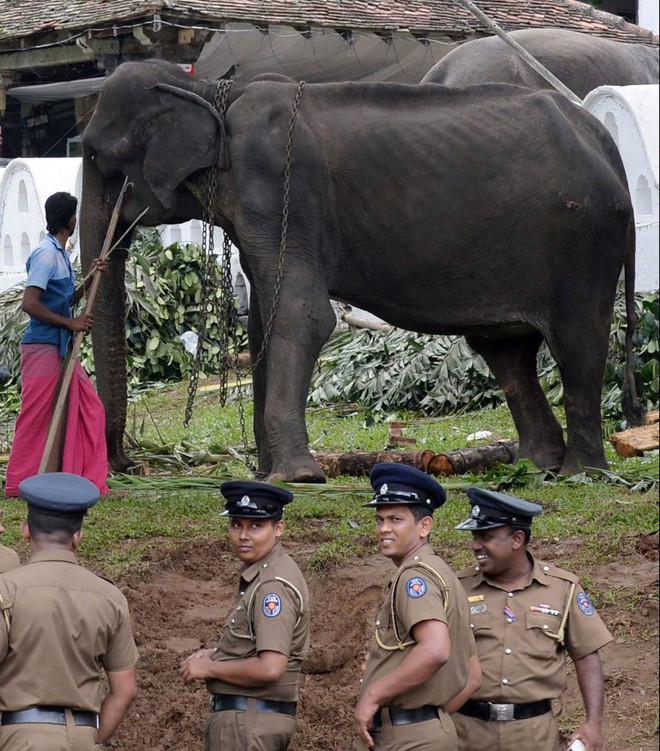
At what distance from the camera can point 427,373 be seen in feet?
46.8

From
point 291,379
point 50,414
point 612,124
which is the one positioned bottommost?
point 50,414

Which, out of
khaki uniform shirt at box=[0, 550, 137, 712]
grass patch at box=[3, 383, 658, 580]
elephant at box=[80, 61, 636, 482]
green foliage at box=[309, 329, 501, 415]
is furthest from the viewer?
green foliage at box=[309, 329, 501, 415]

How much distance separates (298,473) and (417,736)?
384cm

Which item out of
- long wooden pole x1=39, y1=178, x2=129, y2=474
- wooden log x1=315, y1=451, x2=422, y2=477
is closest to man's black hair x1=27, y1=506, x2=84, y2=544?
long wooden pole x1=39, y1=178, x2=129, y2=474

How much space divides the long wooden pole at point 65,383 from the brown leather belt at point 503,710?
360 cm

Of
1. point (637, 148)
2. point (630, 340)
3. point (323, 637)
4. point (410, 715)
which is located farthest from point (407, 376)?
point (410, 715)

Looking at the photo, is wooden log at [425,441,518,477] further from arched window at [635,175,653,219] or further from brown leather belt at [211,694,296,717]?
brown leather belt at [211,694,296,717]

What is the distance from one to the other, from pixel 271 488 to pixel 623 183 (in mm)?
4852

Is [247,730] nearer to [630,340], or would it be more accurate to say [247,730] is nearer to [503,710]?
[503,710]

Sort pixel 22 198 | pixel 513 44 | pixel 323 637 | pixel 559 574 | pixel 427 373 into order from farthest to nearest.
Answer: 1. pixel 22 198
2. pixel 427 373
3. pixel 513 44
4. pixel 323 637
5. pixel 559 574

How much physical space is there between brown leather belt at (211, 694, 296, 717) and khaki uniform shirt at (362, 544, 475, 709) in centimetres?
44

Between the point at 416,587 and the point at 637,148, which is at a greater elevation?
the point at 637,148

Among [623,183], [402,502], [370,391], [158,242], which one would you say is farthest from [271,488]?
[158,242]

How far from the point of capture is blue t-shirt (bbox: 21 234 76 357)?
29.9ft
